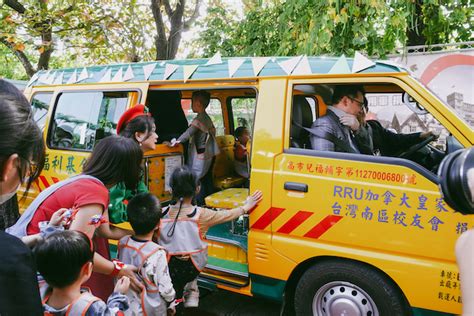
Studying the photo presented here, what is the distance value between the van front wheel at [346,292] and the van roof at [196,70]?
1.41 meters

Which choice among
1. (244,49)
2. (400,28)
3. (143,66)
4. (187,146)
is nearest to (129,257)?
(143,66)

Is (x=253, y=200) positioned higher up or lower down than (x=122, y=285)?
higher up

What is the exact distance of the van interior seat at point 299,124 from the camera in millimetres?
2982

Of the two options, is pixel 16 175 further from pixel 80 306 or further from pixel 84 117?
pixel 84 117

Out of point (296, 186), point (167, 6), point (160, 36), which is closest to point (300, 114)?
point (296, 186)

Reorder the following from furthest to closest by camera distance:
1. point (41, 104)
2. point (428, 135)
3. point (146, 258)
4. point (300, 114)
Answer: point (41, 104)
point (428, 135)
point (300, 114)
point (146, 258)

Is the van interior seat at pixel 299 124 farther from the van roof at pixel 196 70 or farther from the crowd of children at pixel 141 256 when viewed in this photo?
the crowd of children at pixel 141 256

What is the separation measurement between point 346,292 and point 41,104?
13.6 feet

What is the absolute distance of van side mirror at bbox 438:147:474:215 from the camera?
112 centimetres

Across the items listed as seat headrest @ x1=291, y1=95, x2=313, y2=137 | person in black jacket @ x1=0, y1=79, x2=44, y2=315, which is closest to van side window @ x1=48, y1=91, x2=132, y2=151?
seat headrest @ x1=291, y1=95, x2=313, y2=137

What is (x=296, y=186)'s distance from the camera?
264cm

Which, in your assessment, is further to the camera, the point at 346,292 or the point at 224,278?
the point at 224,278

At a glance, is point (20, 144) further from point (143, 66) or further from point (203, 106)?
point (203, 106)

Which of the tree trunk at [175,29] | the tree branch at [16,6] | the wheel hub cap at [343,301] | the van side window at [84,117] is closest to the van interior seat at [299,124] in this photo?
the wheel hub cap at [343,301]
